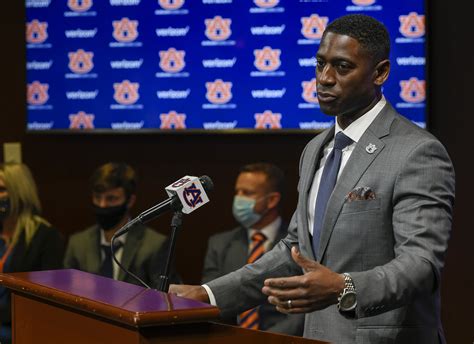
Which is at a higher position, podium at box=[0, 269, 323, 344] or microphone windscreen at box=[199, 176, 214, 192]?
microphone windscreen at box=[199, 176, 214, 192]

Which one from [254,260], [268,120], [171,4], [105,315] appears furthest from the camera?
[171,4]

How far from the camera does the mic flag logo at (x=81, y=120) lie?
5.92m

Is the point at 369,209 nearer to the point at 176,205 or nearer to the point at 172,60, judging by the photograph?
the point at 176,205

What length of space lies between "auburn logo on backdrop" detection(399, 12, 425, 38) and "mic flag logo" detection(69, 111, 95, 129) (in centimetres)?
206

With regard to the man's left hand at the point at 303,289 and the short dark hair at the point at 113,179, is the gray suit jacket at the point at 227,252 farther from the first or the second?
the man's left hand at the point at 303,289

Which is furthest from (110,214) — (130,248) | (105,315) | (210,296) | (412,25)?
(105,315)

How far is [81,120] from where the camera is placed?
5.94 m

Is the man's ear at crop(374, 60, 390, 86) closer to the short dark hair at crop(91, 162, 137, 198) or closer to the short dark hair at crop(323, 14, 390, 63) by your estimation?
the short dark hair at crop(323, 14, 390, 63)

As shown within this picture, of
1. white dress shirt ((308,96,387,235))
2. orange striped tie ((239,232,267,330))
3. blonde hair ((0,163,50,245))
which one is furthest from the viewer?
blonde hair ((0,163,50,245))

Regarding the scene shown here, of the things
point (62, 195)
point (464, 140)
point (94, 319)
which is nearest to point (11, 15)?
point (62, 195)

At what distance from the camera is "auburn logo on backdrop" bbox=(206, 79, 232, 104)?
570 centimetres

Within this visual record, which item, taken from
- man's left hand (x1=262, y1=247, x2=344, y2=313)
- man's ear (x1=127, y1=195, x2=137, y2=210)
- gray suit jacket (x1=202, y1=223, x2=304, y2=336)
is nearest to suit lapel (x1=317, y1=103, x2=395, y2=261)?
man's left hand (x1=262, y1=247, x2=344, y2=313)

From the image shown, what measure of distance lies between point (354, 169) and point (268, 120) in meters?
3.16

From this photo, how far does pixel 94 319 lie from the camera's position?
199cm
